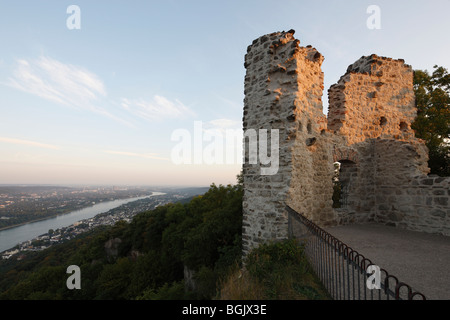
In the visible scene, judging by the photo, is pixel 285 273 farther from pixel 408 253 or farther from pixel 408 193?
pixel 408 193

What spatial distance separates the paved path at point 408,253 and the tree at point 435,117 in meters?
5.66

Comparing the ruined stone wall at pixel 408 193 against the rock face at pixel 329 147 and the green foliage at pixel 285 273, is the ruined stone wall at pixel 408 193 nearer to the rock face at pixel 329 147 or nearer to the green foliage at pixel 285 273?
the rock face at pixel 329 147

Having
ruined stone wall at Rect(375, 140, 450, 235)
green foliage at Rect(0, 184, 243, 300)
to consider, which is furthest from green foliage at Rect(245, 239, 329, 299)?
ruined stone wall at Rect(375, 140, 450, 235)

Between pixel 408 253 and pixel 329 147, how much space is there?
12.4ft

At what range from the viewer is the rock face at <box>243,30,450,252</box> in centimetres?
589

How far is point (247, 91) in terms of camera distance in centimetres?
670

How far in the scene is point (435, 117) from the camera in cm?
1103

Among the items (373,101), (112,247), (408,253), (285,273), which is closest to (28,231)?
(112,247)

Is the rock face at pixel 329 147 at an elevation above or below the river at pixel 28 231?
above

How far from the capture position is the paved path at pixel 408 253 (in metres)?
3.34

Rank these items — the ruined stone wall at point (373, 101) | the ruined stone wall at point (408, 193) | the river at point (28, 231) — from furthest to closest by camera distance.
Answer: the river at point (28, 231) < the ruined stone wall at point (373, 101) < the ruined stone wall at point (408, 193)

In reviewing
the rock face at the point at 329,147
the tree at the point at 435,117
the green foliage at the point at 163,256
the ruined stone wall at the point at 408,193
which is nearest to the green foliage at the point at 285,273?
the rock face at the point at 329,147

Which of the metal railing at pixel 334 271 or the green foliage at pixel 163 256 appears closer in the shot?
the metal railing at pixel 334 271
